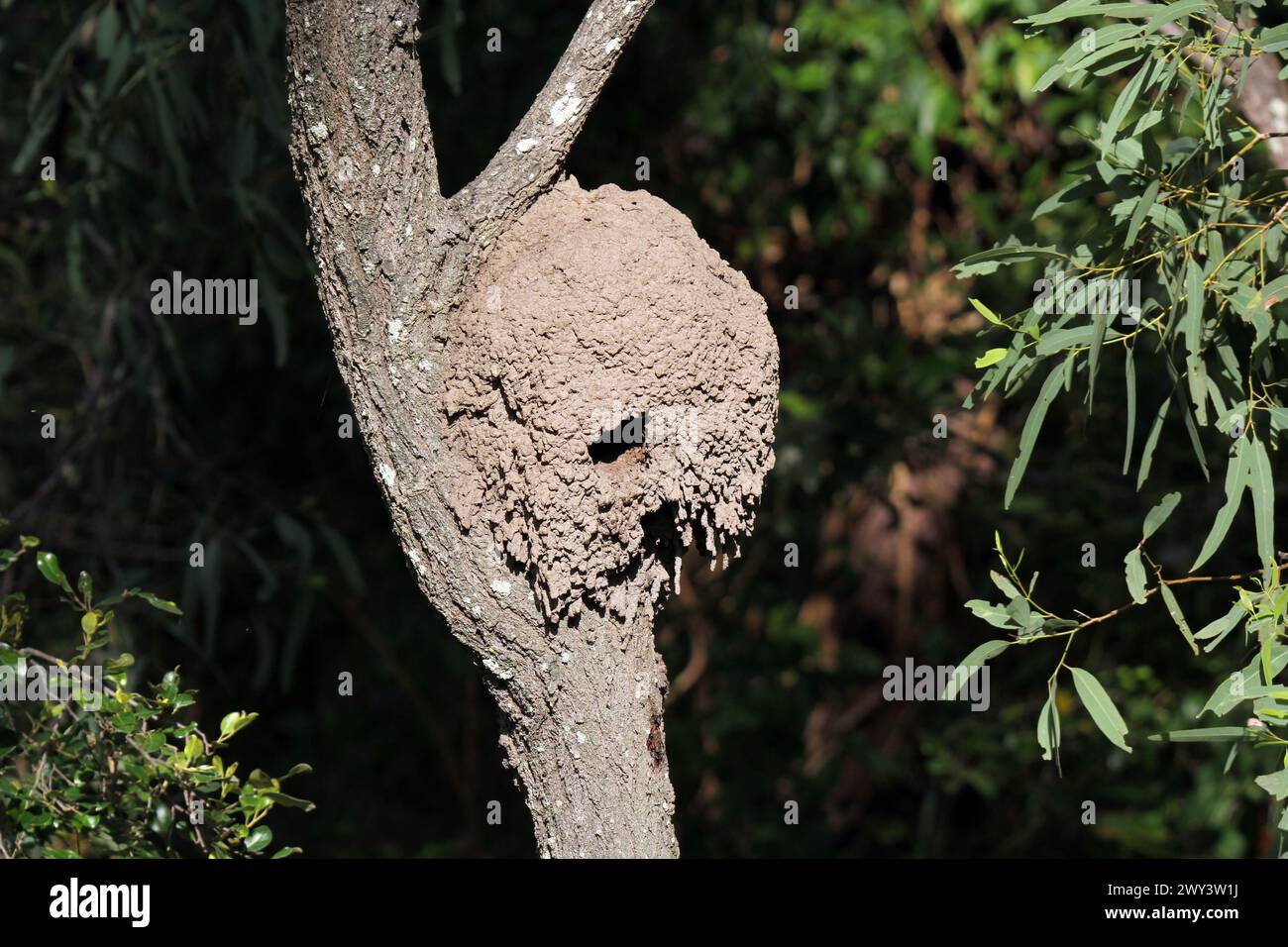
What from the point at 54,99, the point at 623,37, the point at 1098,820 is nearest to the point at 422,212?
the point at 623,37

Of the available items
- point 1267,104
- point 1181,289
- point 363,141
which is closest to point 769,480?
point 1267,104

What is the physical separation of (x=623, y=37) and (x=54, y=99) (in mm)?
2382

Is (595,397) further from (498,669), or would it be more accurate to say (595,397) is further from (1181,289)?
(1181,289)

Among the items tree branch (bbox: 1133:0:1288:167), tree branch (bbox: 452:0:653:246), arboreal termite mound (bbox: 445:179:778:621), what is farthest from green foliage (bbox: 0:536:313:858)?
tree branch (bbox: 1133:0:1288:167)

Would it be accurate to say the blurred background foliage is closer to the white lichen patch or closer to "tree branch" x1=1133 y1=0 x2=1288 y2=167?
"tree branch" x1=1133 y1=0 x2=1288 y2=167

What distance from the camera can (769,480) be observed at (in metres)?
5.28

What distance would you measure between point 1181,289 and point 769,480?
9.29ft

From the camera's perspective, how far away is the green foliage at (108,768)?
8.55 feet

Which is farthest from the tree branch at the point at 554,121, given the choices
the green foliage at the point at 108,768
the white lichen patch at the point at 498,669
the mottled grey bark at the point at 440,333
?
the green foliage at the point at 108,768

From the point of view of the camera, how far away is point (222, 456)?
5.04 m

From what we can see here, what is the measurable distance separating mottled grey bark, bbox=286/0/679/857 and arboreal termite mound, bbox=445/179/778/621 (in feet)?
0.16

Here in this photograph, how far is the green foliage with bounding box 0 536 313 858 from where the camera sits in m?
2.61

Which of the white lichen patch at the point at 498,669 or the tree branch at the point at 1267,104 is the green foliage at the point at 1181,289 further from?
the white lichen patch at the point at 498,669
